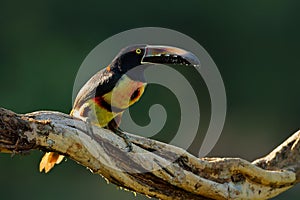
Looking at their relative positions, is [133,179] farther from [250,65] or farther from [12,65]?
[250,65]

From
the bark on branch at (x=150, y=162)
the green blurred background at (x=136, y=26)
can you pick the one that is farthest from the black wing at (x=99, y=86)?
the green blurred background at (x=136, y=26)

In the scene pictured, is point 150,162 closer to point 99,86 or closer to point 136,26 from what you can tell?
point 99,86

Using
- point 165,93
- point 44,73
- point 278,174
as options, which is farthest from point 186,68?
point 278,174

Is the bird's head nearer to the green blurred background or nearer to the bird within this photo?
the bird

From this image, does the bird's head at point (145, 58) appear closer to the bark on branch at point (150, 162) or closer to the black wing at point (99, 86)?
the black wing at point (99, 86)

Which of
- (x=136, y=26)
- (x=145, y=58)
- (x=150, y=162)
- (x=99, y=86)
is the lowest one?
(x=150, y=162)

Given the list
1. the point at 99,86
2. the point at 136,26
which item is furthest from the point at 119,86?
the point at 136,26
